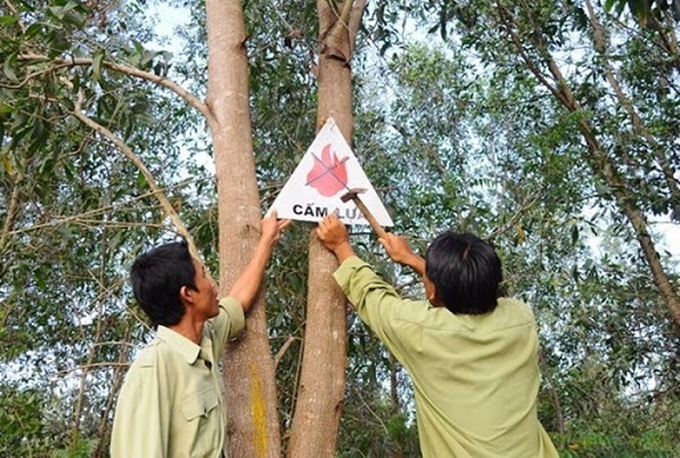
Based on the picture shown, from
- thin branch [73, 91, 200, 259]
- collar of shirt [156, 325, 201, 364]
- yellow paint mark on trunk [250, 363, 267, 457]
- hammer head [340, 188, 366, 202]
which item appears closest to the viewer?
collar of shirt [156, 325, 201, 364]

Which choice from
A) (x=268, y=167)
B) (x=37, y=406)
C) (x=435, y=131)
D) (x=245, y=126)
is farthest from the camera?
(x=435, y=131)

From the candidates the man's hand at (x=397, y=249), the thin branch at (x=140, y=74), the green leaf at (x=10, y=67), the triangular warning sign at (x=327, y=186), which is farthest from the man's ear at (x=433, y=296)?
the green leaf at (x=10, y=67)

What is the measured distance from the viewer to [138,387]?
5.49 ft

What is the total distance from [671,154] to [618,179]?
0.75 metres

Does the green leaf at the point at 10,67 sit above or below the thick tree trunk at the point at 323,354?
above

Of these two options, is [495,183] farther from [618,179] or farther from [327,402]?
[327,402]

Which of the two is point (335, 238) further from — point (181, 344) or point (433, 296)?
point (181, 344)

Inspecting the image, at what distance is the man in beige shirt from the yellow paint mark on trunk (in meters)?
0.13

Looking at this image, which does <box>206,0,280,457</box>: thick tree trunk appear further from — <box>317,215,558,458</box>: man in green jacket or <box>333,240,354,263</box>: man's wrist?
<box>317,215,558,458</box>: man in green jacket

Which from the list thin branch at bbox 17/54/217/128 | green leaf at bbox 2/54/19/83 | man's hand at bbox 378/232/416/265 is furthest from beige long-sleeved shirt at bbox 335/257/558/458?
green leaf at bbox 2/54/19/83

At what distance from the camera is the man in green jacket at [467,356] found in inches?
76.1

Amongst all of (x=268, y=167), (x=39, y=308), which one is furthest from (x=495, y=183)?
(x=39, y=308)

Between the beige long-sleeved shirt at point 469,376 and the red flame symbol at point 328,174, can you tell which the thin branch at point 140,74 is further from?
the beige long-sleeved shirt at point 469,376

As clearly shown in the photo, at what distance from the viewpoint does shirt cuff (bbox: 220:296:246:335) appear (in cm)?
205
